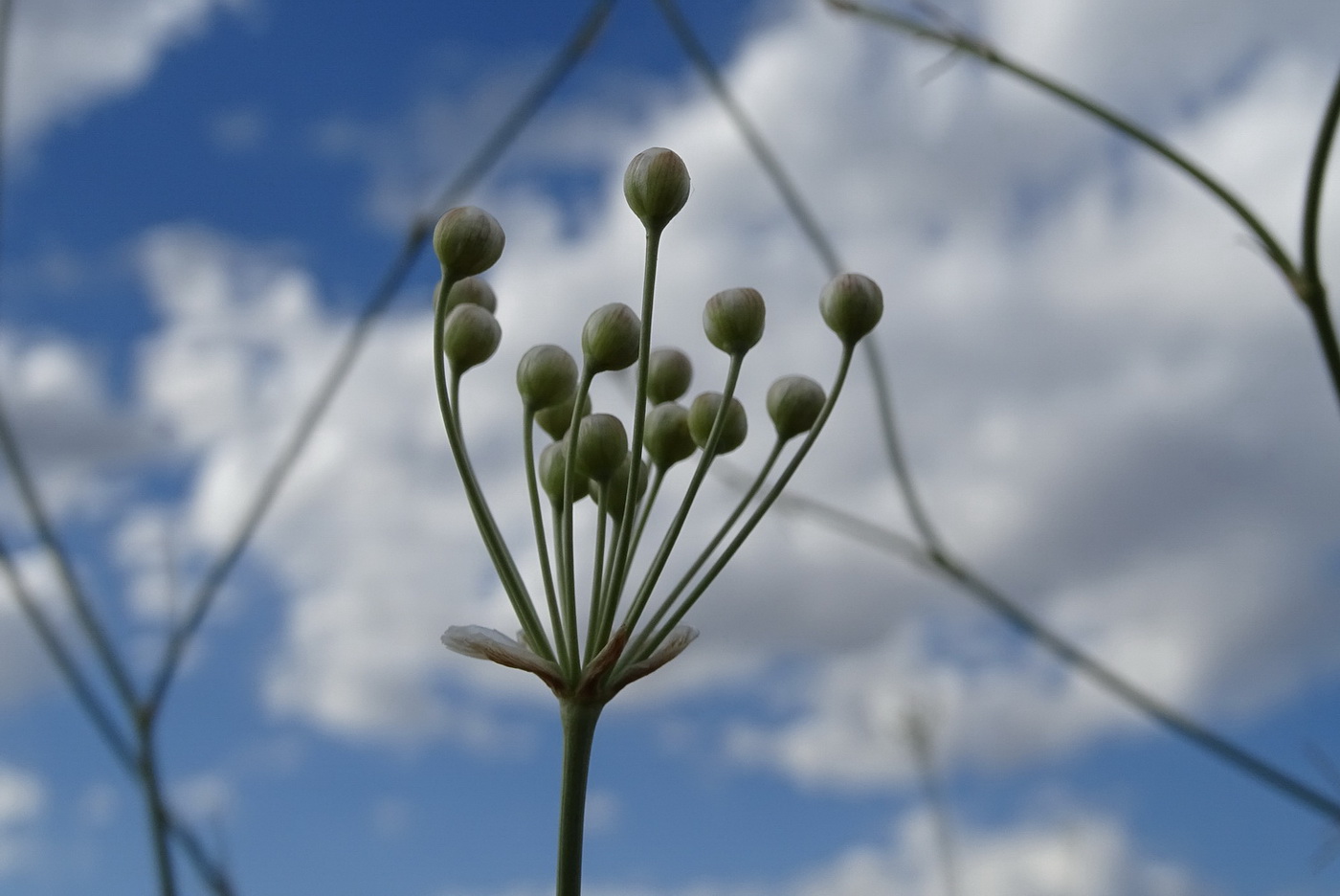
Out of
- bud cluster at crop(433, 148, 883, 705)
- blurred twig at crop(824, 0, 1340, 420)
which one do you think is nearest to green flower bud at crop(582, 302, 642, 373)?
bud cluster at crop(433, 148, 883, 705)

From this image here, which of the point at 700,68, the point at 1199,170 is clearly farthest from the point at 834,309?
the point at 700,68

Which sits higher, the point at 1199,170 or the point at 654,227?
the point at 1199,170

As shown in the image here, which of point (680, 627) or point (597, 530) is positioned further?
point (680, 627)

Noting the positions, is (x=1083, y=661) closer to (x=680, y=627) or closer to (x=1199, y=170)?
(x=1199, y=170)

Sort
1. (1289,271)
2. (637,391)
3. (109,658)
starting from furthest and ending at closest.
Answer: (109,658), (1289,271), (637,391)

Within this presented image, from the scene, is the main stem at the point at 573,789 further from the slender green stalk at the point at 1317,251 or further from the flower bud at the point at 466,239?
the slender green stalk at the point at 1317,251

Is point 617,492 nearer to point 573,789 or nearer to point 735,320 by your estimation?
point 735,320

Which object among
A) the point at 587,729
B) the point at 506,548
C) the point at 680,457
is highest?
the point at 680,457

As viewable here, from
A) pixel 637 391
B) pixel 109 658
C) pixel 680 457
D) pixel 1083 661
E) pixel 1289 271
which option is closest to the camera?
pixel 637 391
